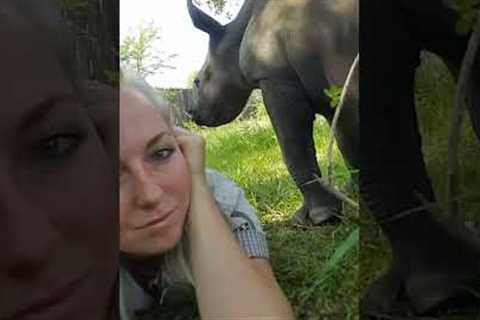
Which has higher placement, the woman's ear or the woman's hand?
the woman's ear

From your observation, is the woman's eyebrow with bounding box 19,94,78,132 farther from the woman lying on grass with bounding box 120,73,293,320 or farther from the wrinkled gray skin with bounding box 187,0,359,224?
the wrinkled gray skin with bounding box 187,0,359,224

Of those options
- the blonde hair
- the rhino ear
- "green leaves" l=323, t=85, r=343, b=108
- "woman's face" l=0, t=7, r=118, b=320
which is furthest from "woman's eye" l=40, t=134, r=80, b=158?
"green leaves" l=323, t=85, r=343, b=108

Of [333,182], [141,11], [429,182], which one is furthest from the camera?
[429,182]

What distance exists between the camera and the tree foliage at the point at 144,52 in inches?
51.3

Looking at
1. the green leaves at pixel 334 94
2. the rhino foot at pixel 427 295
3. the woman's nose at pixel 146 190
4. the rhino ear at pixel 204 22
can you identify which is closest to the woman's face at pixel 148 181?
the woman's nose at pixel 146 190

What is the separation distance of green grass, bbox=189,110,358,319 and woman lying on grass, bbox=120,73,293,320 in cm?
3

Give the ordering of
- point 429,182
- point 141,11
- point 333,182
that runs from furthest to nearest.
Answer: point 429,182
point 333,182
point 141,11

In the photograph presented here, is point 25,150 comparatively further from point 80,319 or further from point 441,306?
point 441,306

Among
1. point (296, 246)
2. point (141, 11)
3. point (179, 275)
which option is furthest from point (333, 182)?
point (141, 11)

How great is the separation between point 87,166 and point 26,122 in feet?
0.36

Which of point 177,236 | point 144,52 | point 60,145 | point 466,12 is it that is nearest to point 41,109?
point 60,145

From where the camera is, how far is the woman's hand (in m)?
1.34

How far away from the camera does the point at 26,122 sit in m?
1.30

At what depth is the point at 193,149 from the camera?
134 cm
